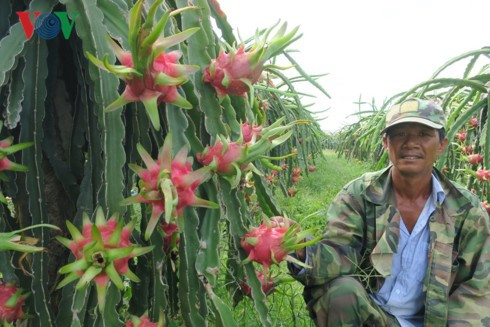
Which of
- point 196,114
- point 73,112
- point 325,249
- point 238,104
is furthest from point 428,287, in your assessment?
point 73,112

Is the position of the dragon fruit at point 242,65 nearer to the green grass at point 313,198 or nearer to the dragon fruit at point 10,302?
the dragon fruit at point 10,302

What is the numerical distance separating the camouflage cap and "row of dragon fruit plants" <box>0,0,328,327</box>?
746 millimetres

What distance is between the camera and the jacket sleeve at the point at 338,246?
1.48 m

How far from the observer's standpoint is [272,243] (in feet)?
2.79

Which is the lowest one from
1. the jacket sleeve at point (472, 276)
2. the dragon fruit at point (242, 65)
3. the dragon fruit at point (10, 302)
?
the jacket sleeve at point (472, 276)

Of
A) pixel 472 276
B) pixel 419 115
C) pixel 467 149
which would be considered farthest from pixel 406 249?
pixel 467 149

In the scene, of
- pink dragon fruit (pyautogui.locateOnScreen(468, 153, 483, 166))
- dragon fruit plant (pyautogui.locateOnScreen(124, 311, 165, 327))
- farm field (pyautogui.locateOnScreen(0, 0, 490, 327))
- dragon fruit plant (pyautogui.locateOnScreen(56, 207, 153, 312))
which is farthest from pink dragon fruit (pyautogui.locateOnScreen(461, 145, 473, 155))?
dragon fruit plant (pyautogui.locateOnScreen(56, 207, 153, 312))

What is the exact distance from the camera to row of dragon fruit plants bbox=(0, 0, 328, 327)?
669mm

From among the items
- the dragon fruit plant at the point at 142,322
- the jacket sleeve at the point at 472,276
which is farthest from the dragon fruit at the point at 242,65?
the jacket sleeve at the point at 472,276

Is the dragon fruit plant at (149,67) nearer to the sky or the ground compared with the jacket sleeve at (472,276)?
nearer to the sky

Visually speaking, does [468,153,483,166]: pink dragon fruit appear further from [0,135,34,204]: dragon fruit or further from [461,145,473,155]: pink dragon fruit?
[0,135,34,204]: dragon fruit

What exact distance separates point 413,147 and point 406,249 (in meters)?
0.32

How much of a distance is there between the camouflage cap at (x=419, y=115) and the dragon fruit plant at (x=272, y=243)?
0.82m

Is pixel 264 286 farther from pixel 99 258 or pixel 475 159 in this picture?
pixel 475 159
